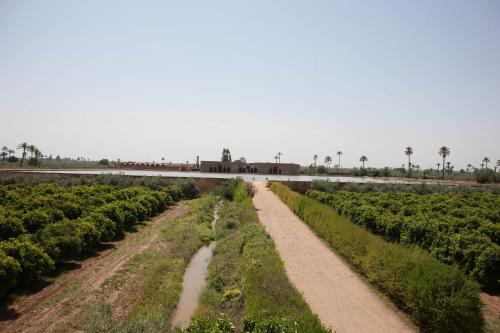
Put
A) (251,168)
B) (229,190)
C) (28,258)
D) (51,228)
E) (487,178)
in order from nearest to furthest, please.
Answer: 1. (28,258)
2. (51,228)
3. (229,190)
4. (487,178)
5. (251,168)

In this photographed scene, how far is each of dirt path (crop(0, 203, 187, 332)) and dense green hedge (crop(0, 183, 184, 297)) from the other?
0.78 m

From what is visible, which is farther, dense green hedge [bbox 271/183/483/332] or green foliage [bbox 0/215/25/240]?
green foliage [bbox 0/215/25/240]

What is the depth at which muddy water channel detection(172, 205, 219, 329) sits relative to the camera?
1212 cm

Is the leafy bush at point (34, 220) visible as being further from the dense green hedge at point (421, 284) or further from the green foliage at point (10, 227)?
the dense green hedge at point (421, 284)

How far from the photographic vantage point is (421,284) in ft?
30.9

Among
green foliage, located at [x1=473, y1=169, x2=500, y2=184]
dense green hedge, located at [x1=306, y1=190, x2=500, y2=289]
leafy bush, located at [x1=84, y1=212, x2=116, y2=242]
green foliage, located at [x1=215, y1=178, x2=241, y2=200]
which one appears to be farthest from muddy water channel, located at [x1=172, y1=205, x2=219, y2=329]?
green foliage, located at [x1=473, y1=169, x2=500, y2=184]

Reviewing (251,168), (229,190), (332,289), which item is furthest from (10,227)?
(251,168)

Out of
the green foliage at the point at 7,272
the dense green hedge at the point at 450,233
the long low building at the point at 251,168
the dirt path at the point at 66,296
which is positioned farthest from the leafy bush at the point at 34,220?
the long low building at the point at 251,168

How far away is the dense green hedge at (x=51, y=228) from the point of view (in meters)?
13.1

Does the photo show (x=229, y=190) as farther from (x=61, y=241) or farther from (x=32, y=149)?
(x=32, y=149)

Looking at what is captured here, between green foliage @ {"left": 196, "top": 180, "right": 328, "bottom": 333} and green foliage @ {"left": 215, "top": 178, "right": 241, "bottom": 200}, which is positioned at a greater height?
green foliage @ {"left": 215, "top": 178, "right": 241, "bottom": 200}

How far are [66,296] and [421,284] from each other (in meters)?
11.6

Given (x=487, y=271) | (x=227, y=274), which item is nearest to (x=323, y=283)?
(x=227, y=274)

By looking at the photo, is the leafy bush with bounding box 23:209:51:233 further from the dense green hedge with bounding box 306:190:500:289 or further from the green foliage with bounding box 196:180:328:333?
the dense green hedge with bounding box 306:190:500:289
